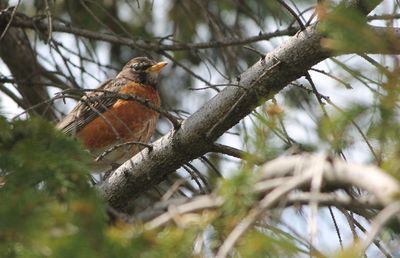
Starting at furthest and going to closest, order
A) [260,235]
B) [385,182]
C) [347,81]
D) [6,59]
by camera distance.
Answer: [6,59] → [347,81] → [260,235] → [385,182]

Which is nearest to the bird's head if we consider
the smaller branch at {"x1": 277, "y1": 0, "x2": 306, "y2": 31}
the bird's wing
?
the bird's wing

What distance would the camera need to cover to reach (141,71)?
231 inches

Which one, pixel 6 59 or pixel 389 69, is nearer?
pixel 389 69

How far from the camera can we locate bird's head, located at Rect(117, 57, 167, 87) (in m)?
5.77

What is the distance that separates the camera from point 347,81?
7.77 feet

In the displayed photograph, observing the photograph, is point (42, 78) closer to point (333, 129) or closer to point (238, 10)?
point (238, 10)

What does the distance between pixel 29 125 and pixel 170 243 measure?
765 mm

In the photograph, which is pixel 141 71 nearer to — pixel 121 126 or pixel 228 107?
pixel 121 126

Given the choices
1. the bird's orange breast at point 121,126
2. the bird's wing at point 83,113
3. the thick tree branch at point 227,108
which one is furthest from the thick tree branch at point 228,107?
the bird's orange breast at point 121,126

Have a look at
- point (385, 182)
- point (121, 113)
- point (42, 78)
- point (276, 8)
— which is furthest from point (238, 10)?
point (385, 182)

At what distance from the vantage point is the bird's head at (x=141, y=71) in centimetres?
577

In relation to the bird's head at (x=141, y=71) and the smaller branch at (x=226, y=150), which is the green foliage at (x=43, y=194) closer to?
the smaller branch at (x=226, y=150)

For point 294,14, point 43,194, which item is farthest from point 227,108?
point 43,194

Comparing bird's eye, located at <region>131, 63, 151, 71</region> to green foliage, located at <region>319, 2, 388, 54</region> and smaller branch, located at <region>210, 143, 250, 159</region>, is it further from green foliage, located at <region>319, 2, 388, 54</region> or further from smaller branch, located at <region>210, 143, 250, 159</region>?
green foliage, located at <region>319, 2, 388, 54</region>
